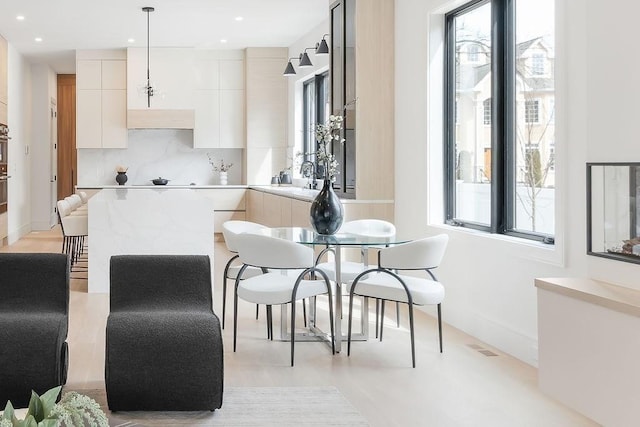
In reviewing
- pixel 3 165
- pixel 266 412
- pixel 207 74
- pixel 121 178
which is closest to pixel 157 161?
pixel 121 178

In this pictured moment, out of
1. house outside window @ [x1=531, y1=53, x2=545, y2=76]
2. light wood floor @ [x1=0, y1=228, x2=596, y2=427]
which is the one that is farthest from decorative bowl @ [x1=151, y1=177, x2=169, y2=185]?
house outside window @ [x1=531, y1=53, x2=545, y2=76]

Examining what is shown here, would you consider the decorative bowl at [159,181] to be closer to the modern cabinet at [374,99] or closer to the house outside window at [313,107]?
the house outside window at [313,107]

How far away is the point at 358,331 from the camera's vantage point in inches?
210

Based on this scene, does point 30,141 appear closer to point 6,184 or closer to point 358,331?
point 6,184

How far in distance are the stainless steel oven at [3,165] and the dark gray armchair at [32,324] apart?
6.46 meters

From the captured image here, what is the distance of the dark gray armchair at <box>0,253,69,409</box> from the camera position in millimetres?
3463

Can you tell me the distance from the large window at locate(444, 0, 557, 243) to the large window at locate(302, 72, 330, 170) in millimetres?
3979

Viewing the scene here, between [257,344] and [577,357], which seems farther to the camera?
[257,344]

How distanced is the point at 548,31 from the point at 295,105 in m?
6.76

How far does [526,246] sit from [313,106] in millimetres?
6424

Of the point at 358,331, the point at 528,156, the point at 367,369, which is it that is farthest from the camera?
the point at 358,331

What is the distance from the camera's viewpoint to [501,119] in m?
5.04

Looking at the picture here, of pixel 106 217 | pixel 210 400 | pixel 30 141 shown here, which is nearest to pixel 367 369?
pixel 210 400

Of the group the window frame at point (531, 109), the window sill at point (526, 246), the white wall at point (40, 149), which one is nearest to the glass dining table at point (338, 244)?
the window sill at point (526, 246)
